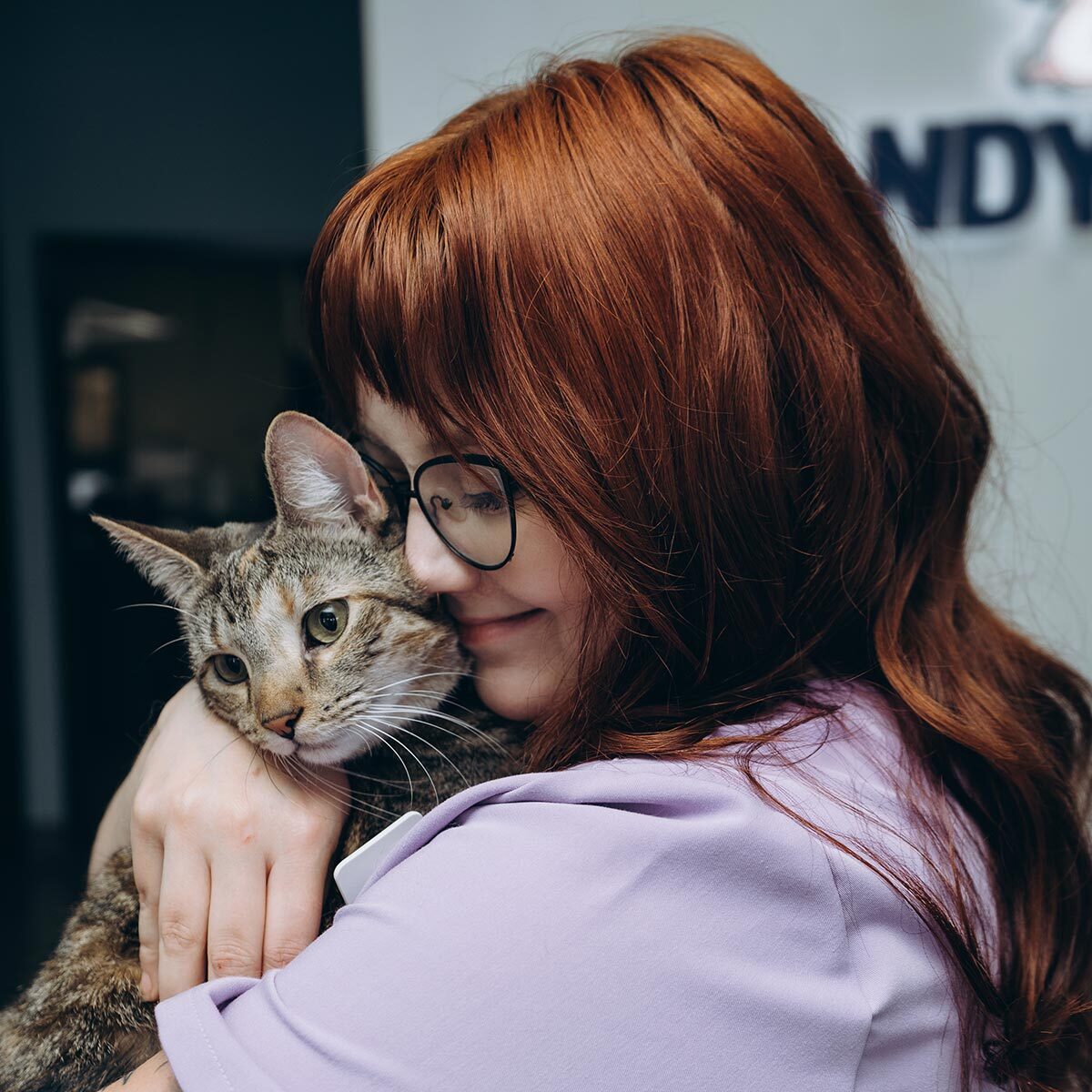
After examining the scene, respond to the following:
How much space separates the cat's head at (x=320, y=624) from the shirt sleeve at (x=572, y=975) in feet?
1.10

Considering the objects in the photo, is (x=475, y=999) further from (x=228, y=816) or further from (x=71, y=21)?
(x=71, y=21)

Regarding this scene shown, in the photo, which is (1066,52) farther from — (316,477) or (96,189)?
(96,189)

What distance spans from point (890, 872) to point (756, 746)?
0.14 meters

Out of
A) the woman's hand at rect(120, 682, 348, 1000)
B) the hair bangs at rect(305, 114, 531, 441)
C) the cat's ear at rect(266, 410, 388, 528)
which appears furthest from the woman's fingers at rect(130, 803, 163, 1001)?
the hair bangs at rect(305, 114, 531, 441)

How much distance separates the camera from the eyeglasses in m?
0.87

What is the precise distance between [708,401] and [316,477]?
1.48ft

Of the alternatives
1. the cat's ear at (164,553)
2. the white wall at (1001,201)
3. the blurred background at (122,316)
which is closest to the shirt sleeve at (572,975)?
the cat's ear at (164,553)

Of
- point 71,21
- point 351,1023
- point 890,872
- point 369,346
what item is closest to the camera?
point 351,1023

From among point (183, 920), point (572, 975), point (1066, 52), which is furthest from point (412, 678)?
point (1066, 52)

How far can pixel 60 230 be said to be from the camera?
3824mm

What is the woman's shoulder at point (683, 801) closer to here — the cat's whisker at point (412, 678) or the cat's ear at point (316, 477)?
the cat's whisker at point (412, 678)

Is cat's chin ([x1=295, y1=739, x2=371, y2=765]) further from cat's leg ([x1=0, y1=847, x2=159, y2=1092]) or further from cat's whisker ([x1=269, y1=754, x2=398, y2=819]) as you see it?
cat's leg ([x1=0, y1=847, x2=159, y2=1092])

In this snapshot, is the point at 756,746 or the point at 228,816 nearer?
the point at 756,746

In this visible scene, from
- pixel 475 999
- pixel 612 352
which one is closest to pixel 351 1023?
pixel 475 999
